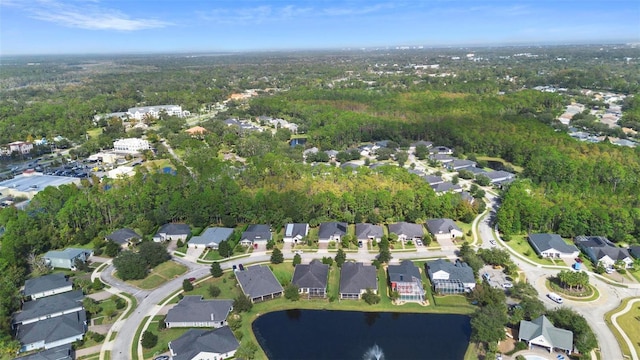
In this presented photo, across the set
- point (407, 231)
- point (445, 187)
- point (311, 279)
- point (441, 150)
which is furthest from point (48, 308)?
point (441, 150)

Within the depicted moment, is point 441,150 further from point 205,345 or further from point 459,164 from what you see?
point 205,345

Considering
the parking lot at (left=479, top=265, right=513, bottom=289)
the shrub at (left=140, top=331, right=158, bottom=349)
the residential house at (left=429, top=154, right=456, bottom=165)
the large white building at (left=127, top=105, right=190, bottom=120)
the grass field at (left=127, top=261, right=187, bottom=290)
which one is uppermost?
the large white building at (left=127, top=105, right=190, bottom=120)

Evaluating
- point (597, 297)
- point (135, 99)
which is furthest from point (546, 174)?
point (135, 99)

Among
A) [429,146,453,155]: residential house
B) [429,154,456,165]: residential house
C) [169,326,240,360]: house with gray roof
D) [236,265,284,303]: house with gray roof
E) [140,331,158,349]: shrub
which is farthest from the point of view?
[429,146,453,155]: residential house

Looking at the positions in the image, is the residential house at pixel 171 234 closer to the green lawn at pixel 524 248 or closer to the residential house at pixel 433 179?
the residential house at pixel 433 179

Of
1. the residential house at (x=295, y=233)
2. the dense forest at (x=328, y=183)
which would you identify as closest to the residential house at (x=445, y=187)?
the dense forest at (x=328, y=183)

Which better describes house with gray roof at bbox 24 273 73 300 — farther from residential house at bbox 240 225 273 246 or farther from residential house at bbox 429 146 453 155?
residential house at bbox 429 146 453 155

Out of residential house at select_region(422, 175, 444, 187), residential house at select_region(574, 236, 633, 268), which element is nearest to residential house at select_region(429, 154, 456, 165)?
residential house at select_region(422, 175, 444, 187)
